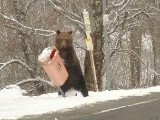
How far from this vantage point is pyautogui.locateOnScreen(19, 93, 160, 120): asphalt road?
8500 millimetres

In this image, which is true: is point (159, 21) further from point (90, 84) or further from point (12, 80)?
point (12, 80)

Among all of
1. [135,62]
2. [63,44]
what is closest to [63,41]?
[63,44]

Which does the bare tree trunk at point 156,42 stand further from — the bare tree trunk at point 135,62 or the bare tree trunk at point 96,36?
the bare tree trunk at point 96,36

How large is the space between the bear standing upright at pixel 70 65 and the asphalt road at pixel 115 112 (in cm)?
118

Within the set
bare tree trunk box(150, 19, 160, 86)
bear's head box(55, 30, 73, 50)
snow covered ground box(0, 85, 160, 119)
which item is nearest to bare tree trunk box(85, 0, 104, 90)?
bare tree trunk box(150, 19, 160, 86)

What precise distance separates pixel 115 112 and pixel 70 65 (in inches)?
100.0

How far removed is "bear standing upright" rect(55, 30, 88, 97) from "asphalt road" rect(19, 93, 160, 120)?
1183mm

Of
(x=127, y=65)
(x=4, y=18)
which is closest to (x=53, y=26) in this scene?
(x=4, y=18)

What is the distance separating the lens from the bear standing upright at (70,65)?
11.2m

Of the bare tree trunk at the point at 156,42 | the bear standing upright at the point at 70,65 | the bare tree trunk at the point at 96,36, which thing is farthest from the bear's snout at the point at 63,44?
the bare tree trunk at the point at 156,42

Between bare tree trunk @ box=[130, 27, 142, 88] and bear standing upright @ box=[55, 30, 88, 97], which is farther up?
bear standing upright @ box=[55, 30, 88, 97]

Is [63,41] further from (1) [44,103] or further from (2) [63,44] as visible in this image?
(1) [44,103]

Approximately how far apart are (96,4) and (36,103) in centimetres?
980

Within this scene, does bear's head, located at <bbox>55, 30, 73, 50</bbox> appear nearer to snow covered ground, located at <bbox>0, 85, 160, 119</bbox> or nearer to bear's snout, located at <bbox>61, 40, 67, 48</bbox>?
bear's snout, located at <bbox>61, 40, 67, 48</bbox>
